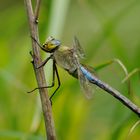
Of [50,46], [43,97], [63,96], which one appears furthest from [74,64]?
[63,96]

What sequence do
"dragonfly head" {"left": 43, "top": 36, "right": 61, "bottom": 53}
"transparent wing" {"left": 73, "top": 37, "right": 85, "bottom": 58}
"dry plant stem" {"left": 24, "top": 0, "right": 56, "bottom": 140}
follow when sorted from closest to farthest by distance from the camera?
1. "dry plant stem" {"left": 24, "top": 0, "right": 56, "bottom": 140}
2. "dragonfly head" {"left": 43, "top": 36, "right": 61, "bottom": 53}
3. "transparent wing" {"left": 73, "top": 37, "right": 85, "bottom": 58}

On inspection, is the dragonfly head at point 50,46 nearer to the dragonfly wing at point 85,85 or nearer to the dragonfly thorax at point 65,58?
the dragonfly thorax at point 65,58

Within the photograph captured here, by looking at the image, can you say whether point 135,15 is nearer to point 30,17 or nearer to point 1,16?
→ point 1,16

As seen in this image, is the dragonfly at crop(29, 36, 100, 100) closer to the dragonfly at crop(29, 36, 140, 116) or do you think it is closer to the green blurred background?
the dragonfly at crop(29, 36, 140, 116)

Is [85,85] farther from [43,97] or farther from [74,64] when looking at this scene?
[43,97]

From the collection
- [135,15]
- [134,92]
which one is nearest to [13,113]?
[134,92]

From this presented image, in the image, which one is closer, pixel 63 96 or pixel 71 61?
pixel 71 61

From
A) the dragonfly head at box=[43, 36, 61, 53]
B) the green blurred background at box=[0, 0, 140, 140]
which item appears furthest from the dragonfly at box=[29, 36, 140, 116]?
the green blurred background at box=[0, 0, 140, 140]

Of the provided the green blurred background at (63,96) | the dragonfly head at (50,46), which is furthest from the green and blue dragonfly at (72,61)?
the green blurred background at (63,96)
